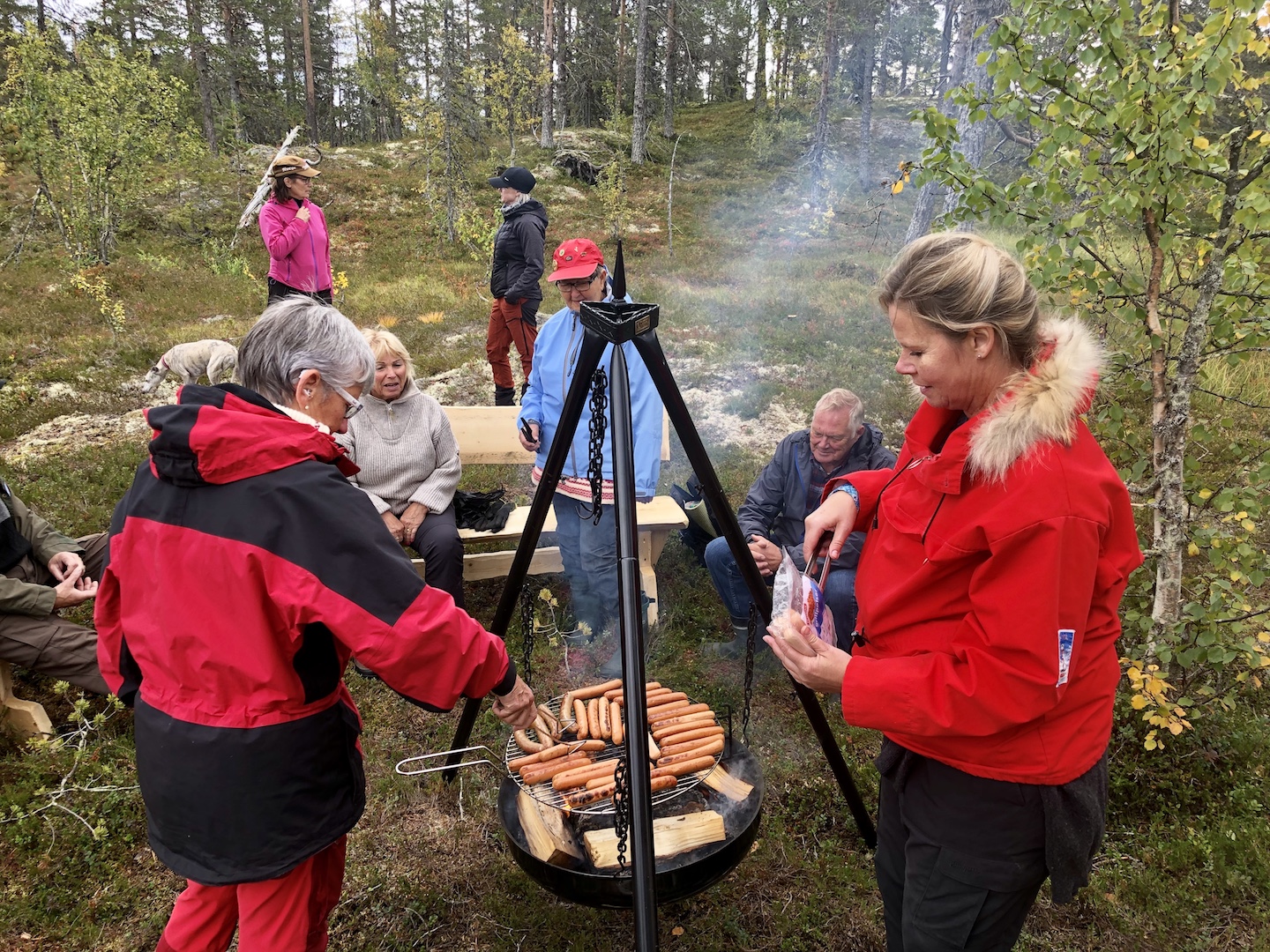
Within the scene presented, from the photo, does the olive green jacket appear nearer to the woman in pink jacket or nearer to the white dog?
the white dog

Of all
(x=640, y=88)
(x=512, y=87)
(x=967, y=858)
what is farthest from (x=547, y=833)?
(x=640, y=88)

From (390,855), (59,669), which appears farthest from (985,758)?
(59,669)

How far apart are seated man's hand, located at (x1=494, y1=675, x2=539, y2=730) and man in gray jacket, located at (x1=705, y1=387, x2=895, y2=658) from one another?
70.3 inches

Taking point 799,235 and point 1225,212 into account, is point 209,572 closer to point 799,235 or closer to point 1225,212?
point 1225,212

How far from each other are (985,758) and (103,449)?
7395 millimetres

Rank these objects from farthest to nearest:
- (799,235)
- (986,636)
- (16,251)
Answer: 1. (799,235)
2. (16,251)
3. (986,636)

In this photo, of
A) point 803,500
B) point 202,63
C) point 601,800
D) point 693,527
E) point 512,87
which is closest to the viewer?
point 601,800

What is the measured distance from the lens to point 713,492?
2.25 metres

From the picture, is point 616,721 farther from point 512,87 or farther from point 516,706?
point 512,87

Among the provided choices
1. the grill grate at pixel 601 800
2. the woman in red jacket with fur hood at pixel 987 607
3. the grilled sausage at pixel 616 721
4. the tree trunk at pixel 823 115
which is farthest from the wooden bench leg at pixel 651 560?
the tree trunk at pixel 823 115

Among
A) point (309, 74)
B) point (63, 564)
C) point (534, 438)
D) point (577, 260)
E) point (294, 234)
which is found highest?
point (309, 74)

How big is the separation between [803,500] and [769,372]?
5181mm

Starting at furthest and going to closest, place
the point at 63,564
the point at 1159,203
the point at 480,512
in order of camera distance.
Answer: the point at 480,512, the point at 63,564, the point at 1159,203

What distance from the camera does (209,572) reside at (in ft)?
5.21
